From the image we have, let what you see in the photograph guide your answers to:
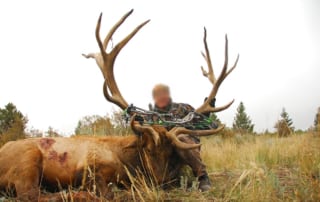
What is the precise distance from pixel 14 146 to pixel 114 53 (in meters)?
1.64

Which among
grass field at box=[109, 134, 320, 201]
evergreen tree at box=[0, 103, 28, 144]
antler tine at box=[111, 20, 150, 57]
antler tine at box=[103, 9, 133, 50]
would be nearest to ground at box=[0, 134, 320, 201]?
grass field at box=[109, 134, 320, 201]

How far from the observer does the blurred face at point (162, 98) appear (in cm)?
546

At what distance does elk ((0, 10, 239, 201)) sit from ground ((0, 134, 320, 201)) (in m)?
0.21

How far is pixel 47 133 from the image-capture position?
845cm

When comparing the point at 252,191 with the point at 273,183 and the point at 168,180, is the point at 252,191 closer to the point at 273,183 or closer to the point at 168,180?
the point at 273,183

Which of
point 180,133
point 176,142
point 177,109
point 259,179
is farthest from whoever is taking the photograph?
point 177,109

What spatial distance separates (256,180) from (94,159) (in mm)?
1516

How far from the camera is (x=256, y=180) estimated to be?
132 inches

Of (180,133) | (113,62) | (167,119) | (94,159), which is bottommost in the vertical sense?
(94,159)

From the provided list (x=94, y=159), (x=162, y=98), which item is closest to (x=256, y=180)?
(x=94, y=159)

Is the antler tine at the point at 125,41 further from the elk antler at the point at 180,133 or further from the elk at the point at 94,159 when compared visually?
the elk antler at the point at 180,133

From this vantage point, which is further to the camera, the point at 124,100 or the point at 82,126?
the point at 82,126

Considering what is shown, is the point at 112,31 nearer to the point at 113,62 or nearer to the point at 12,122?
the point at 113,62

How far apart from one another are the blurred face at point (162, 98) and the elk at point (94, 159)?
717mm
